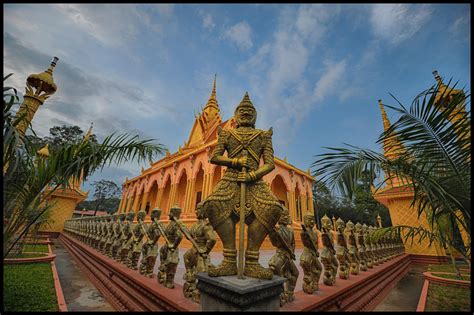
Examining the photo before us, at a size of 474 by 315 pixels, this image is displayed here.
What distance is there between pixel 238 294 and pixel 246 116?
6.77 feet

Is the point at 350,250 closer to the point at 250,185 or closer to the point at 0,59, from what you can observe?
the point at 250,185

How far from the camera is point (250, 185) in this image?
261 centimetres

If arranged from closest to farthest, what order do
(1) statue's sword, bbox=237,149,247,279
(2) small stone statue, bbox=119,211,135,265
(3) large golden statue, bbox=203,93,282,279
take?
(1) statue's sword, bbox=237,149,247,279 < (3) large golden statue, bbox=203,93,282,279 < (2) small stone statue, bbox=119,211,135,265

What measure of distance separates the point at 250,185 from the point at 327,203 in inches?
1443

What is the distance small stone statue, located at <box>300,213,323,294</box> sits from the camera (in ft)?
10.4

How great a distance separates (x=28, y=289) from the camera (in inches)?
149

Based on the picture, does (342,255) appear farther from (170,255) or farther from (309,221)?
(170,255)

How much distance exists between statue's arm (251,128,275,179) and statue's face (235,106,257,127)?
263 millimetres

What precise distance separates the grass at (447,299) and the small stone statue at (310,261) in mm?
2064

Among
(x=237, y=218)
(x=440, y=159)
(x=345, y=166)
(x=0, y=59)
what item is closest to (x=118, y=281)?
(x=237, y=218)

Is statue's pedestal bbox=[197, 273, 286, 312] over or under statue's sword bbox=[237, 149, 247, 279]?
under

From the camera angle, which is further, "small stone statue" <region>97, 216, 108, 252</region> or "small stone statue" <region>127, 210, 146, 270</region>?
"small stone statue" <region>97, 216, 108, 252</region>

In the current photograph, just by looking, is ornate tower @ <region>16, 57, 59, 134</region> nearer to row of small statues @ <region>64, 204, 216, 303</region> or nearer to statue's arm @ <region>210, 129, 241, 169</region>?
row of small statues @ <region>64, 204, 216, 303</region>

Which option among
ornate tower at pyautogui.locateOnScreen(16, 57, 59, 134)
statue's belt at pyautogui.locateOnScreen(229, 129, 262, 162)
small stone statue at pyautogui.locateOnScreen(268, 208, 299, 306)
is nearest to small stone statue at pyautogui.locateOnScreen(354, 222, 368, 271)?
small stone statue at pyautogui.locateOnScreen(268, 208, 299, 306)
